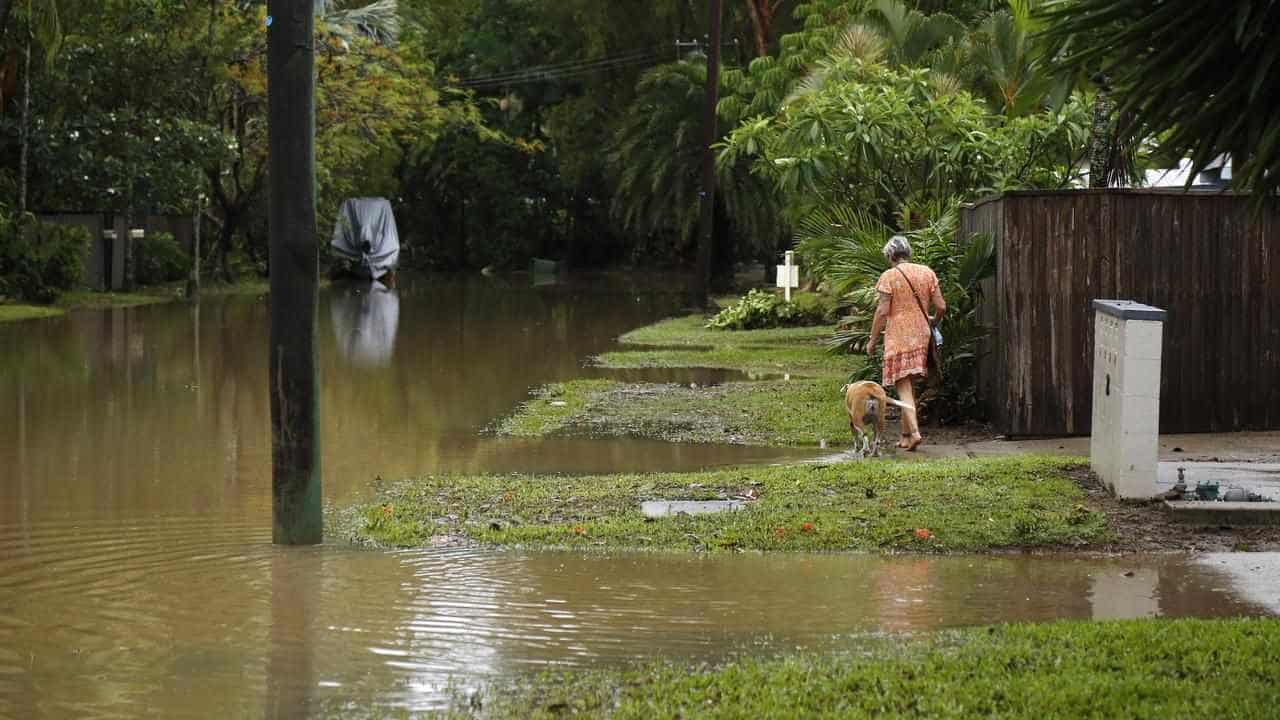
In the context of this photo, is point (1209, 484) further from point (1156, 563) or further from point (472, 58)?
point (472, 58)

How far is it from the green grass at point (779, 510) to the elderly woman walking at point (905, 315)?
201 cm

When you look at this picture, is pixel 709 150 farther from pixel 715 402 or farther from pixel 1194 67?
pixel 1194 67

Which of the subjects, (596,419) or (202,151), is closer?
(596,419)

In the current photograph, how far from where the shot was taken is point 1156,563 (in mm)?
9148

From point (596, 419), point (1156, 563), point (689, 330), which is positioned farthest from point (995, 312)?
point (689, 330)

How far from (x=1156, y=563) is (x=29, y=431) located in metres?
10.3

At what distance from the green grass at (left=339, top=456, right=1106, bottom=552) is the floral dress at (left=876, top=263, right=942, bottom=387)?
2.03 meters

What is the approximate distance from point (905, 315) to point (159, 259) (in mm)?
30786

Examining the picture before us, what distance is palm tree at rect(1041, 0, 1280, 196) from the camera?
19.0 feet

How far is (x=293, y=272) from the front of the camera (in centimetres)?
952

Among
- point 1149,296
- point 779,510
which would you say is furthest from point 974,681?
point 1149,296

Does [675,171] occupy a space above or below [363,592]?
above

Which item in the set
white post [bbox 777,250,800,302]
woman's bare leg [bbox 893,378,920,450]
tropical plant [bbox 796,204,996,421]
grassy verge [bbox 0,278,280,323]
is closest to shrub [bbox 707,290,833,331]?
white post [bbox 777,250,800,302]

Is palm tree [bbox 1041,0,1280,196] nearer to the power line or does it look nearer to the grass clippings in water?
the grass clippings in water
